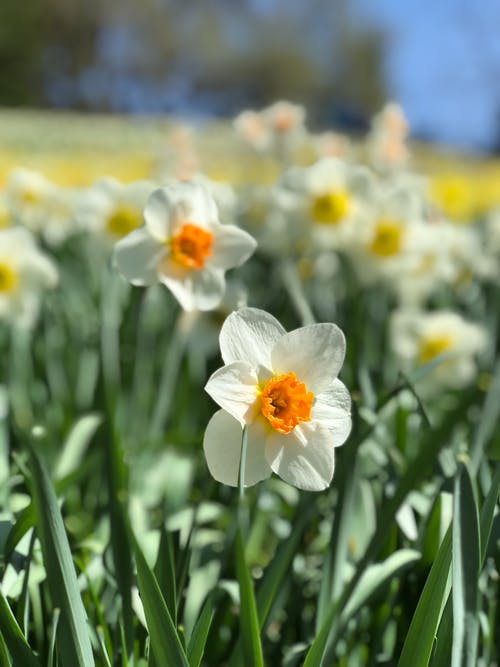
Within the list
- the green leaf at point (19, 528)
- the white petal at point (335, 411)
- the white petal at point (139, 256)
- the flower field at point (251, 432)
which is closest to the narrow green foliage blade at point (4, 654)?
the flower field at point (251, 432)

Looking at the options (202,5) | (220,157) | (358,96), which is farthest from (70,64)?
(220,157)

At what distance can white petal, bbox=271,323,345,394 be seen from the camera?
0.84 meters

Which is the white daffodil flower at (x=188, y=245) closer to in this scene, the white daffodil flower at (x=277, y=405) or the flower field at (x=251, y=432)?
the flower field at (x=251, y=432)

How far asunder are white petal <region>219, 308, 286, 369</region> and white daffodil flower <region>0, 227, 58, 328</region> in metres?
1.18

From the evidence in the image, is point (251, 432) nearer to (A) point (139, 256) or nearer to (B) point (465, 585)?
(B) point (465, 585)

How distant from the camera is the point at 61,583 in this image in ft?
2.48

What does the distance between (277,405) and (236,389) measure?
0.05 metres

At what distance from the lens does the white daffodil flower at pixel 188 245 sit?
118cm

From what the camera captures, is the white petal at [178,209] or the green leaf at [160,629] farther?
the white petal at [178,209]

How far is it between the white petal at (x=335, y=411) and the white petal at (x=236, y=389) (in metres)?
0.07

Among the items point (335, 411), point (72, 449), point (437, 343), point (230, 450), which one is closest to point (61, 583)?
point (230, 450)

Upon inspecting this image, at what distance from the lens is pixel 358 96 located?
40.8 m

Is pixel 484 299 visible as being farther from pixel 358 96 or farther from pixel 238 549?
pixel 358 96

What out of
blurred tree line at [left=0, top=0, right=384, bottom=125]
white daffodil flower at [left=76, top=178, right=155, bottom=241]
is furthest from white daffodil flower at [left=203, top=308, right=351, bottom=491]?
blurred tree line at [left=0, top=0, right=384, bottom=125]
